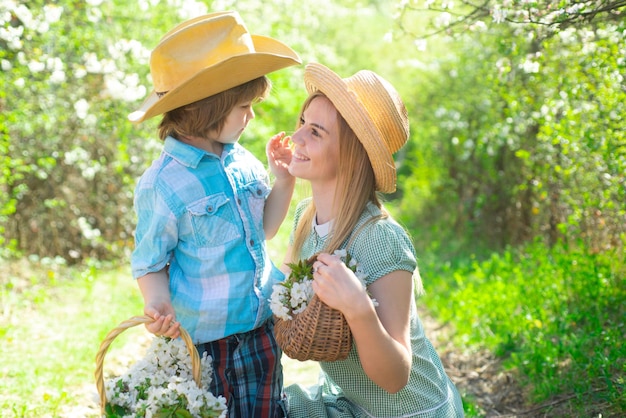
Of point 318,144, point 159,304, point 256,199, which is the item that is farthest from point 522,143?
point 159,304

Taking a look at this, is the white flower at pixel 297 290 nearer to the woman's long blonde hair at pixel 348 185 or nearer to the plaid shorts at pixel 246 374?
the woman's long blonde hair at pixel 348 185

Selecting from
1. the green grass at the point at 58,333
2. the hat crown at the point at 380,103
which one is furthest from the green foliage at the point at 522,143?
the green grass at the point at 58,333

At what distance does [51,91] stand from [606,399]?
4.53m

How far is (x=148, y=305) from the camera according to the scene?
2395 millimetres

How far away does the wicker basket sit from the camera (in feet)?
7.13

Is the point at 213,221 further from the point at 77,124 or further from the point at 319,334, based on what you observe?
the point at 77,124

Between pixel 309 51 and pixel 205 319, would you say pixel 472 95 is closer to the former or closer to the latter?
pixel 309 51

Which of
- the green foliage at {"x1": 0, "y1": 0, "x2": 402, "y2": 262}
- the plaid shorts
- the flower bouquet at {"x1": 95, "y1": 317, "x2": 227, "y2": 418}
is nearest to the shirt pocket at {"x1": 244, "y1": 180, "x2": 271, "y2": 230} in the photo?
the plaid shorts

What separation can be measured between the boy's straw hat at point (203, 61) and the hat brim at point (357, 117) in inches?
9.6

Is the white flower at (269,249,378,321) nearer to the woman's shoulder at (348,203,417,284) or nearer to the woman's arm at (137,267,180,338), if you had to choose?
the woman's shoulder at (348,203,417,284)

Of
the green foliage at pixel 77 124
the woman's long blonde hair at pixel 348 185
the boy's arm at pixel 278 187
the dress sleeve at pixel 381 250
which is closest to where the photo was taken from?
the dress sleeve at pixel 381 250

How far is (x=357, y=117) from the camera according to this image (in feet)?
7.86

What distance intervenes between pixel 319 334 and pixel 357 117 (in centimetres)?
75

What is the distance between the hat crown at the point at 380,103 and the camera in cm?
245
